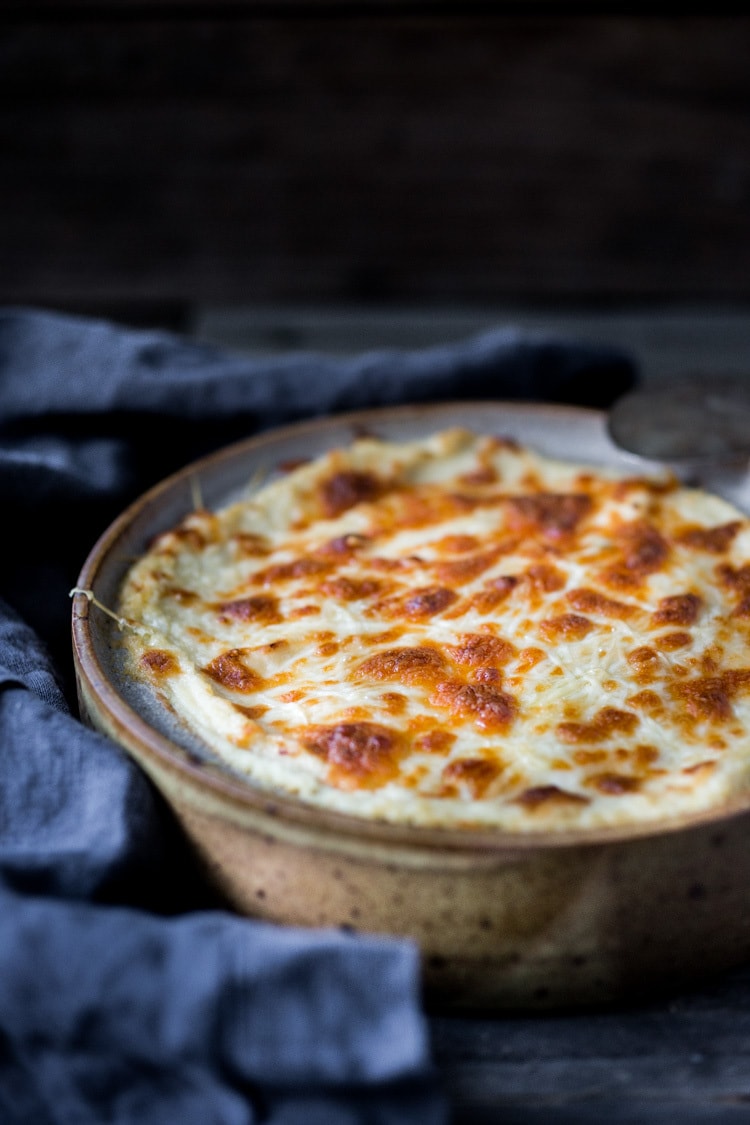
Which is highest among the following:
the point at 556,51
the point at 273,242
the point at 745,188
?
the point at 556,51

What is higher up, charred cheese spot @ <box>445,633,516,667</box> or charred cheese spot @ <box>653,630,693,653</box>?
charred cheese spot @ <box>653,630,693,653</box>

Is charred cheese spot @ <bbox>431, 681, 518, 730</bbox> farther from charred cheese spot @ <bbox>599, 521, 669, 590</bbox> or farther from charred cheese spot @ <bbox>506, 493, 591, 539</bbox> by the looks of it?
charred cheese spot @ <bbox>506, 493, 591, 539</bbox>

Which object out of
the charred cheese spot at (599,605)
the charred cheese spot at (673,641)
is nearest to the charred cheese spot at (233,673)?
the charred cheese spot at (599,605)

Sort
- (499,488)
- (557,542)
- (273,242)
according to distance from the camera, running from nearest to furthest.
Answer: (557,542) → (499,488) → (273,242)

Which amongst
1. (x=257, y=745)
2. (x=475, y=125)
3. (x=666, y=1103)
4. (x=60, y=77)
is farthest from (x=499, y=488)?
(x=60, y=77)

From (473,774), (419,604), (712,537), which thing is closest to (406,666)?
(419,604)

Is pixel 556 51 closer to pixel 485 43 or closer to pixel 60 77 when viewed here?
pixel 485 43

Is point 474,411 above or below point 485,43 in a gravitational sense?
below

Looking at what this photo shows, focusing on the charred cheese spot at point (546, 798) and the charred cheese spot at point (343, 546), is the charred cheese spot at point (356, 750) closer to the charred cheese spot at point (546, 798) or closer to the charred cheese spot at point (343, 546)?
the charred cheese spot at point (546, 798)

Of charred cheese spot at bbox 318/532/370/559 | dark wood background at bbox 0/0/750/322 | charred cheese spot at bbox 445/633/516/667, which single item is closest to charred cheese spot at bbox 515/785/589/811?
charred cheese spot at bbox 445/633/516/667
